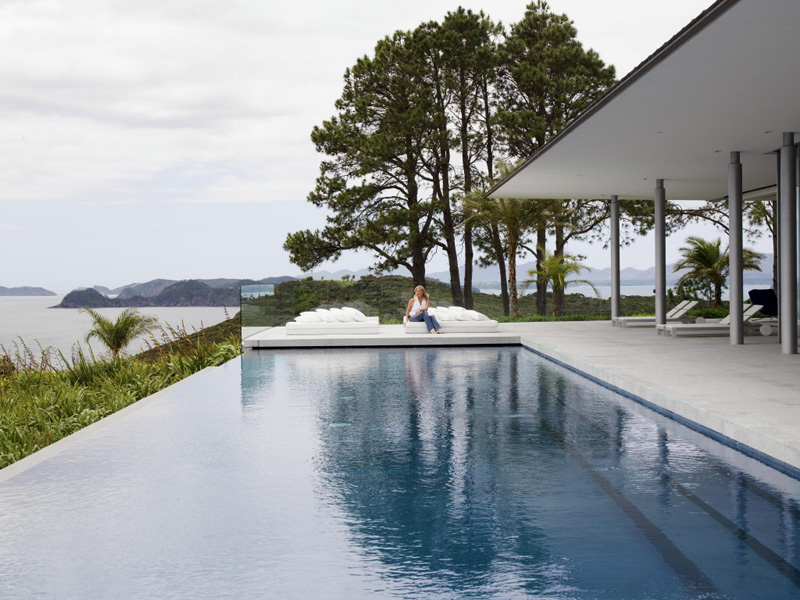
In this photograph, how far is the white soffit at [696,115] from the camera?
6359mm

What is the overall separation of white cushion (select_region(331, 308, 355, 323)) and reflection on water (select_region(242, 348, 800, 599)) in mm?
7379

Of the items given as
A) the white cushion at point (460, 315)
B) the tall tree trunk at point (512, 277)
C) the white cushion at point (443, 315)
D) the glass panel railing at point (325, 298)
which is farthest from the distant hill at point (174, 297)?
the white cushion at point (460, 315)

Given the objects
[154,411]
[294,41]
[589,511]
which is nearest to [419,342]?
[154,411]

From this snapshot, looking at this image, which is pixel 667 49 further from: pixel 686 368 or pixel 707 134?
pixel 707 134

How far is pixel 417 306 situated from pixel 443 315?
27.1 inches

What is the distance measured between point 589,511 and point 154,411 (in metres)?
4.88

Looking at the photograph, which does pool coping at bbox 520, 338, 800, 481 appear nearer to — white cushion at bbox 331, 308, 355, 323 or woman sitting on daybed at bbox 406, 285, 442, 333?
woman sitting on daybed at bbox 406, 285, 442, 333

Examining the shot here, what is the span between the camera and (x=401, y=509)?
446 cm

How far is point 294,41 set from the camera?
2977 centimetres

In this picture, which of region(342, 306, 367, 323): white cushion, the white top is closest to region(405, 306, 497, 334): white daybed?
the white top

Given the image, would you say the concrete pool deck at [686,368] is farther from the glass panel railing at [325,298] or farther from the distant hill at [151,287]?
the distant hill at [151,287]

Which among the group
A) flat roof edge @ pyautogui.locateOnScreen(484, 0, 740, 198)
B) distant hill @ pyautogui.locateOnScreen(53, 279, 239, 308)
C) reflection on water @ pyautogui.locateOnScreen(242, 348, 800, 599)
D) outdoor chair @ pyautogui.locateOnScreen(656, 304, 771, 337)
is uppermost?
flat roof edge @ pyautogui.locateOnScreen(484, 0, 740, 198)

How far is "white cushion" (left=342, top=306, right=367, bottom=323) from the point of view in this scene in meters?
15.9

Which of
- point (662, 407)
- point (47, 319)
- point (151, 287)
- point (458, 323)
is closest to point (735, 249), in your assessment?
point (458, 323)
